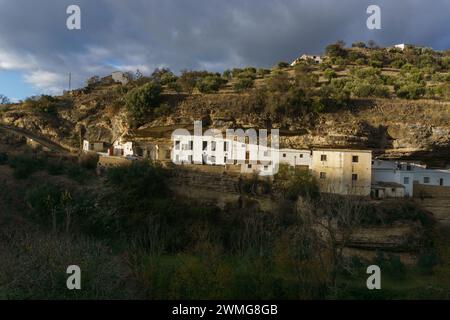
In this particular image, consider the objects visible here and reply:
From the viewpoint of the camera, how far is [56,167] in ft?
86.1

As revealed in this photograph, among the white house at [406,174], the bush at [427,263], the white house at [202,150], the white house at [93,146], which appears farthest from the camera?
the white house at [93,146]

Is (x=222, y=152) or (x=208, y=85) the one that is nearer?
(x=222, y=152)

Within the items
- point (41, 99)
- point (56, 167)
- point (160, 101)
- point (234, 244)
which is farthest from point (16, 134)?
point (234, 244)

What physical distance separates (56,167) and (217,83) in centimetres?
1604

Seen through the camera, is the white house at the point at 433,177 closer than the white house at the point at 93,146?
Yes

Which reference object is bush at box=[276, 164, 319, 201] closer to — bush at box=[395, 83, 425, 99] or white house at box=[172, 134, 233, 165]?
white house at box=[172, 134, 233, 165]

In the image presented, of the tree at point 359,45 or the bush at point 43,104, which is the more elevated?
the tree at point 359,45

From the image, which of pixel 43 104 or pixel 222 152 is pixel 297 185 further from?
pixel 43 104

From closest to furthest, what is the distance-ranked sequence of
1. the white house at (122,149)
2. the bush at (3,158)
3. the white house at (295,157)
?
the white house at (295,157) < the bush at (3,158) < the white house at (122,149)

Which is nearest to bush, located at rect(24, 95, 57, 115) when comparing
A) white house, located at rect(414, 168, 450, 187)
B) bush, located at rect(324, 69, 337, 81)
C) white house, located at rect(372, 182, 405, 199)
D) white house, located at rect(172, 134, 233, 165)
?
white house, located at rect(172, 134, 233, 165)

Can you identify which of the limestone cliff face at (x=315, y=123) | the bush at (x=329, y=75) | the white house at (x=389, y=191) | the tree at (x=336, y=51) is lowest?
the white house at (x=389, y=191)

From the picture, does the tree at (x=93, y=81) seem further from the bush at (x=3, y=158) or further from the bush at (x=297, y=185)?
the bush at (x=297, y=185)

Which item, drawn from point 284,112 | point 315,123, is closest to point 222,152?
point 284,112

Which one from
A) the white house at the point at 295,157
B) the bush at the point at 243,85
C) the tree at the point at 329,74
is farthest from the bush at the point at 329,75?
the white house at the point at 295,157
